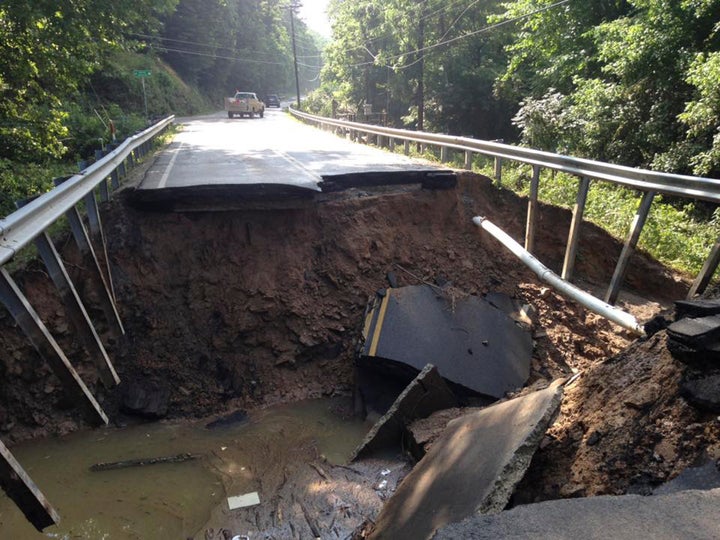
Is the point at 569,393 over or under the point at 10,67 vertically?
under

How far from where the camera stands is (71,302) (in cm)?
432

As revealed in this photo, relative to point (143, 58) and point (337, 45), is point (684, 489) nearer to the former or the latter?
point (337, 45)

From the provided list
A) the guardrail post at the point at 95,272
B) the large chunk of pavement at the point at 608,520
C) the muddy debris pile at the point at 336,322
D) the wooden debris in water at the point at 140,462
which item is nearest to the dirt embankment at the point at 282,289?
the muddy debris pile at the point at 336,322

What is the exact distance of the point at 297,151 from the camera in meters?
14.3

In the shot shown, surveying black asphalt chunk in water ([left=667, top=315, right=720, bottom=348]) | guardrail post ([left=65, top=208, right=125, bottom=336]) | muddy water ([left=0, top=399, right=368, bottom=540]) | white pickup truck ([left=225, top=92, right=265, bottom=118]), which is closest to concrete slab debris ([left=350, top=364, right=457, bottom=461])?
muddy water ([left=0, top=399, right=368, bottom=540])

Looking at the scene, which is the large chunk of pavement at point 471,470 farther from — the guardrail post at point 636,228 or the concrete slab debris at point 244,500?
the guardrail post at point 636,228

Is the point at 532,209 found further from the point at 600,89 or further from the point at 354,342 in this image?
the point at 600,89

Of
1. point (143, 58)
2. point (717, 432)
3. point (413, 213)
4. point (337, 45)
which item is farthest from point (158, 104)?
point (717, 432)

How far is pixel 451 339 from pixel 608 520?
4230 mm

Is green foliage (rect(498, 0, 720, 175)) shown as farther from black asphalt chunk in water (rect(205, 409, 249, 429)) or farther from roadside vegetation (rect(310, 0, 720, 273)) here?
black asphalt chunk in water (rect(205, 409, 249, 429))

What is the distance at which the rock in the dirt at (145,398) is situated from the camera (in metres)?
6.20

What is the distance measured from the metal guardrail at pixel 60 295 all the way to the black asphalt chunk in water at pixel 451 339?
10.3ft

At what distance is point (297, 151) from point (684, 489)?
42.0 ft

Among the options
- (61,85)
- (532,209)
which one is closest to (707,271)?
(532,209)
